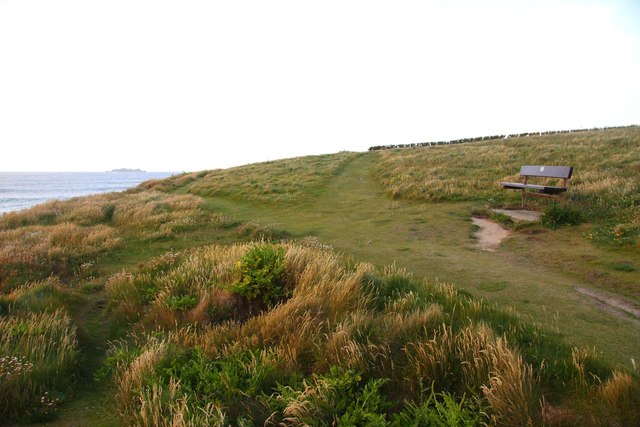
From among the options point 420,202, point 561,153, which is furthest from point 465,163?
point 420,202

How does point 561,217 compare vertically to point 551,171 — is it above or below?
below

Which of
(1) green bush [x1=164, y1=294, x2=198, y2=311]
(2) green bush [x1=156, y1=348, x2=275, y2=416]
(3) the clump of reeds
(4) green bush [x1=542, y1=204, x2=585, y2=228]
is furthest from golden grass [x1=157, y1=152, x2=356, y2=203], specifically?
(2) green bush [x1=156, y1=348, x2=275, y2=416]

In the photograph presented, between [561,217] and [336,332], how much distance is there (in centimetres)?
978

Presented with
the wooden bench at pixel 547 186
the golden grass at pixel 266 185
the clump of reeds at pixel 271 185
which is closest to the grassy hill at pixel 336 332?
the wooden bench at pixel 547 186

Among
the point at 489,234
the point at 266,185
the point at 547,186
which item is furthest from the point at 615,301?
the point at 266,185

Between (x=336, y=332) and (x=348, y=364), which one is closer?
(x=348, y=364)

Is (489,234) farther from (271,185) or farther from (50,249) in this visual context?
(271,185)

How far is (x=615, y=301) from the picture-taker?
604 centimetres

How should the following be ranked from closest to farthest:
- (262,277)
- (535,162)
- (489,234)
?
(262,277), (489,234), (535,162)

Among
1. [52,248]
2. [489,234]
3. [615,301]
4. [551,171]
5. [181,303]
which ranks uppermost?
[551,171]

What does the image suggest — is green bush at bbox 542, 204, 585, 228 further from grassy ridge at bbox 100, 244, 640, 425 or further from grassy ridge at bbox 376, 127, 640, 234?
grassy ridge at bbox 100, 244, 640, 425

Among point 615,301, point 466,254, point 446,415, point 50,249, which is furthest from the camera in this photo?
point 50,249

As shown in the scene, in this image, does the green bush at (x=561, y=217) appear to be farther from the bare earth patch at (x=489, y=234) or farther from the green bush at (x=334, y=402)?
the green bush at (x=334, y=402)

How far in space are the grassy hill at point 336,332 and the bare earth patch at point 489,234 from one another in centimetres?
37
